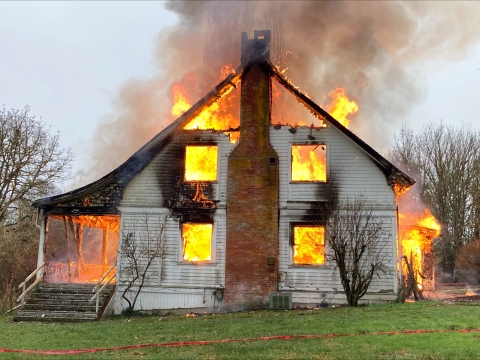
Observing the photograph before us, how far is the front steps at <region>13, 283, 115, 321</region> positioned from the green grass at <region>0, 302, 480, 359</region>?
0.66m

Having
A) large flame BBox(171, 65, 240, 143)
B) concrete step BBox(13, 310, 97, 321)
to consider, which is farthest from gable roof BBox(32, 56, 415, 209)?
concrete step BBox(13, 310, 97, 321)

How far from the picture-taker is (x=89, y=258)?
34938 millimetres

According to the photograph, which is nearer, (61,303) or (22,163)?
(61,303)

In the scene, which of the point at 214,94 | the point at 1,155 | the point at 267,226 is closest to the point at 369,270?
the point at 267,226

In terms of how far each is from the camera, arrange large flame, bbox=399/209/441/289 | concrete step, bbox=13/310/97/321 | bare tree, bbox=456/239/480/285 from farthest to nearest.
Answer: bare tree, bbox=456/239/480/285
large flame, bbox=399/209/441/289
concrete step, bbox=13/310/97/321

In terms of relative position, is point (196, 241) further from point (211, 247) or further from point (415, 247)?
point (415, 247)

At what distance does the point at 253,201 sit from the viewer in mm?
15414

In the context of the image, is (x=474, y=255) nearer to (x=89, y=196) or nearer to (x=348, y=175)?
(x=348, y=175)

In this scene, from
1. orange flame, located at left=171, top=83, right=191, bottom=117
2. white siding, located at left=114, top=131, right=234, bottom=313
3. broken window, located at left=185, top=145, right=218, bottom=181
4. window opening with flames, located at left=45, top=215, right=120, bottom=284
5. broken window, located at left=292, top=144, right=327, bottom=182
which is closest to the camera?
white siding, located at left=114, top=131, right=234, bottom=313

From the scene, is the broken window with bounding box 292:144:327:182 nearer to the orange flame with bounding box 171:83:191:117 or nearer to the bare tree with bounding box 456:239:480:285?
the orange flame with bounding box 171:83:191:117

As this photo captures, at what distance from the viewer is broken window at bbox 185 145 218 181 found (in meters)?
16.1

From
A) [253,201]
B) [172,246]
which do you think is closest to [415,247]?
[253,201]

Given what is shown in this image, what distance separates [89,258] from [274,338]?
29.1 metres

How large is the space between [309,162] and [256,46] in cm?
483
